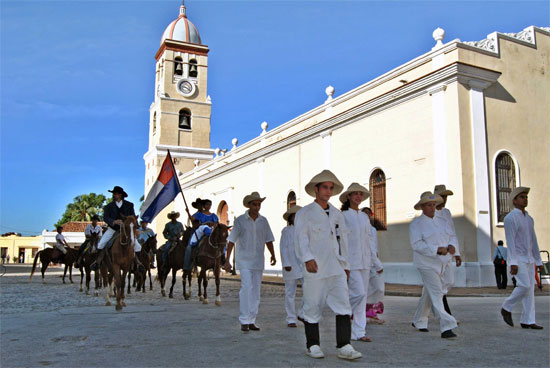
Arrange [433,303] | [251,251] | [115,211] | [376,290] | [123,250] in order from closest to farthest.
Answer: [433,303] < [251,251] < [376,290] < [123,250] < [115,211]

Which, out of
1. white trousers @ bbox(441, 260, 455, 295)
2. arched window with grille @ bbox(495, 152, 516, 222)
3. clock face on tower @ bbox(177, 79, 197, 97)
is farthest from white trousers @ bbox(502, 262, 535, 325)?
clock face on tower @ bbox(177, 79, 197, 97)

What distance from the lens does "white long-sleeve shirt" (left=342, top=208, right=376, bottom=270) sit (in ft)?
22.1

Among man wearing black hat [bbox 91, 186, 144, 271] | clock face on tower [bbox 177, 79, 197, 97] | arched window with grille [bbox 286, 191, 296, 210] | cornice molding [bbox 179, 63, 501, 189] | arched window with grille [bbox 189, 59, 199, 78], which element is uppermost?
arched window with grille [bbox 189, 59, 199, 78]

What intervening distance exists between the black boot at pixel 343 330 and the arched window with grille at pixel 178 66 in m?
42.1

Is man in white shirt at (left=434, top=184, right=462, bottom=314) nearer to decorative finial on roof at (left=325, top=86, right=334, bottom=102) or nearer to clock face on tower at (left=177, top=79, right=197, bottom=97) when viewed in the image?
decorative finial on roof at (left=325, top=86, right=334, bottom=102)

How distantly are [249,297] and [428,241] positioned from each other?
2.65 metres

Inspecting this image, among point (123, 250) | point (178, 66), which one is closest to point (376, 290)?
point (123, 250)

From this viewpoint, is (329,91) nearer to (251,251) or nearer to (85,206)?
(251,251)

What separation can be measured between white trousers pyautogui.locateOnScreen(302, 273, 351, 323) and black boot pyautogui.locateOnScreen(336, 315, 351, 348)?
0.20 ft

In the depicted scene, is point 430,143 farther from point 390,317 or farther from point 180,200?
point 180,200

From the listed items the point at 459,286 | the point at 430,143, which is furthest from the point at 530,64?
the point at 459,286

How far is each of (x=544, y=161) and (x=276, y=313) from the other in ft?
44.3

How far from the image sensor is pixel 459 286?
15.3 metres

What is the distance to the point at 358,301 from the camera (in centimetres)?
656
